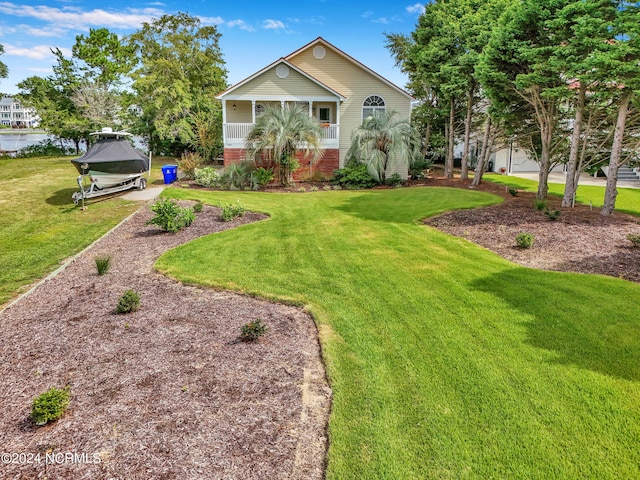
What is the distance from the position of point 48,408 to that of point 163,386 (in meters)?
0.96

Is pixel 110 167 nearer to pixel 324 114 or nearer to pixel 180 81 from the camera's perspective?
pixel 324 114

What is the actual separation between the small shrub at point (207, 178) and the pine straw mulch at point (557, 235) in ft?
33.2

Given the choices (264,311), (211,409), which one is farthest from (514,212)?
(211,409)

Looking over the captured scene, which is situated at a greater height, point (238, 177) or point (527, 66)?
point (527, 66)

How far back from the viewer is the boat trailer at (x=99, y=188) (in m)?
13.1

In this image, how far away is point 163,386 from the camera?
4.02 m

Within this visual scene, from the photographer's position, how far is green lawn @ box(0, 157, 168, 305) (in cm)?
785

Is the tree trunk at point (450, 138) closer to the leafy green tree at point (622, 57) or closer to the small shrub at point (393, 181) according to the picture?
the small shrub at point (393, 181)

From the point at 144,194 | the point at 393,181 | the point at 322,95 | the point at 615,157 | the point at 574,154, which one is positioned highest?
the point at 322,95

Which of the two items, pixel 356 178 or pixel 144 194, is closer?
pixel 144 194

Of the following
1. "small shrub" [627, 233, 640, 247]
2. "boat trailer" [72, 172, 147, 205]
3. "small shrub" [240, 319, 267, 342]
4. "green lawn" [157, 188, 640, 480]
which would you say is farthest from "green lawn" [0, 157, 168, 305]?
"small shrub" [627, 233, 640, 247]

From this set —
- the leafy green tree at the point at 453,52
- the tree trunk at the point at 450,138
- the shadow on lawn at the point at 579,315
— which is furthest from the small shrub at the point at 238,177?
the shadow on lawn at the point at 579,315

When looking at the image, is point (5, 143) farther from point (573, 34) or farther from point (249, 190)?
point (573, 34)

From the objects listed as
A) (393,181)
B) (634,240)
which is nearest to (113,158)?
(393,181)
